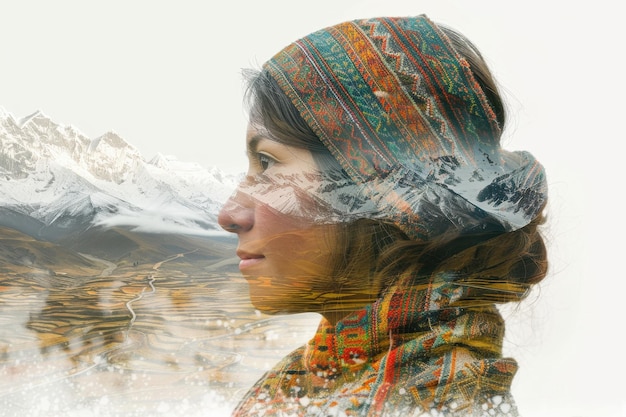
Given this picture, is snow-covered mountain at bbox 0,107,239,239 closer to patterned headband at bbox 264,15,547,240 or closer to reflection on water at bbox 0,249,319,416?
reflection on water at bbox 0,249,319,416

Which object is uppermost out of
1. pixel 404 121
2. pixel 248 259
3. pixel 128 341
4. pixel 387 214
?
pixel 404 121

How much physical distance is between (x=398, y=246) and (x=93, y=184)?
0.56 meters

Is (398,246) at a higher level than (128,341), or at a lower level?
higher

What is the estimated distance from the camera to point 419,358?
95cm

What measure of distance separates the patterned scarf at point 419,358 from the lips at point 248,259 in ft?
0.54

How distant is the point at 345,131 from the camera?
919mm

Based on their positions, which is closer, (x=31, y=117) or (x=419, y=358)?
(x=419, y=358)

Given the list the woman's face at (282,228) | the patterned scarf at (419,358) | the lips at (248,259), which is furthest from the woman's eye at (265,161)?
the patterned scarf at (419,358)

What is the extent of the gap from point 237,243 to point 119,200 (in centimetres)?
24

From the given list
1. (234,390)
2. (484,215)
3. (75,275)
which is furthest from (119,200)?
(484,215)

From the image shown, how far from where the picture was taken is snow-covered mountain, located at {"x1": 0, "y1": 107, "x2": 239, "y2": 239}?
42.3 inches

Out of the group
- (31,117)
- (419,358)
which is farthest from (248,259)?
(31,117)

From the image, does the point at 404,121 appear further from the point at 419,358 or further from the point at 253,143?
the point at 419,358

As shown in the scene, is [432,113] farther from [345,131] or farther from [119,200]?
[119,200]
